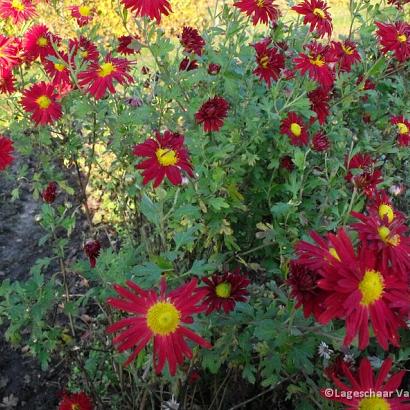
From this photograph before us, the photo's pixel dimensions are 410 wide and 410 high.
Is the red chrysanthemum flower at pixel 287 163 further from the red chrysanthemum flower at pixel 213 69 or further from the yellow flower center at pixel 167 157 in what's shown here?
the yellow flower center at pixel 167 157

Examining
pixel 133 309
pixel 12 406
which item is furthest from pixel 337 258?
pixel 12 406

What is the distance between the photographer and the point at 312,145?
185cm

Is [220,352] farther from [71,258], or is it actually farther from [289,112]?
[71,258]

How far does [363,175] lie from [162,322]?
2.67 ft

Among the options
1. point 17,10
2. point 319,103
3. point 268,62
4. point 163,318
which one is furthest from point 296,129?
point 17,10

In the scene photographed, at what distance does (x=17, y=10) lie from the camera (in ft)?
7.23

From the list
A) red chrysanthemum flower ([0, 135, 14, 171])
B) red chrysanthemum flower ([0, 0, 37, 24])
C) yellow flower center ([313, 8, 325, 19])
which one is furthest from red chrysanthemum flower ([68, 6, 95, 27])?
yellow flower center ([313, 8, 325, 19])

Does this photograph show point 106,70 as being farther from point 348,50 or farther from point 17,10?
point 348,50

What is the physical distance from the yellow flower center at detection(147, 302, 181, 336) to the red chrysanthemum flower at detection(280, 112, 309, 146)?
39.0 inches

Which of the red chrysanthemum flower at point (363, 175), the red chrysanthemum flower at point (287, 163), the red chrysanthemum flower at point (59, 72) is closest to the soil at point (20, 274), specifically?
the red chrysanthemum flower at point (59, 72)

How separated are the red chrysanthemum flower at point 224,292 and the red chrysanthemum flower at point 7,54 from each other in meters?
1.38

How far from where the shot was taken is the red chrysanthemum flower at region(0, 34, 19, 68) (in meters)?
2.03

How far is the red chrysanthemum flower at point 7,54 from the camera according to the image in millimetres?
2031

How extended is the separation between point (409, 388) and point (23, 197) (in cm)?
269
